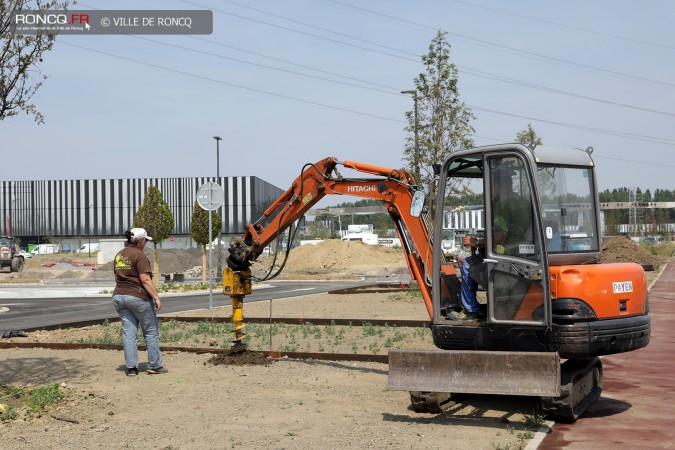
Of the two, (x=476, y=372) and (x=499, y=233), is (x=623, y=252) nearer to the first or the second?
(x=499, y=233)

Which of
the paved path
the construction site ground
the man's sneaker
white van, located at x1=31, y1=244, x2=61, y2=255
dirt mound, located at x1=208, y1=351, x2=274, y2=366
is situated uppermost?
white van, located at x1=31, y1=244, x2=61, y2=255

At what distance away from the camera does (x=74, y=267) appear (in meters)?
63.0

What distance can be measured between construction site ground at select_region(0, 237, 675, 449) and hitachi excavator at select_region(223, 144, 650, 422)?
1.51 feet

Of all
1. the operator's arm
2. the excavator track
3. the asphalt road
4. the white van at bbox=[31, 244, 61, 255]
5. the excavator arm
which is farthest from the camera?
the white van at bbox=[31, 244, 61, 255]

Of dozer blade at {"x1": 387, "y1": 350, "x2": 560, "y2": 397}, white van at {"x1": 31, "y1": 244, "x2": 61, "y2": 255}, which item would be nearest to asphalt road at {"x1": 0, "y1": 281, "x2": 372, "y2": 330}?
dozer blade at {"x1": 387, "y1": 350, "x2": 560, "y2": 397}

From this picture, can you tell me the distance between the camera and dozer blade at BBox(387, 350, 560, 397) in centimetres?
795

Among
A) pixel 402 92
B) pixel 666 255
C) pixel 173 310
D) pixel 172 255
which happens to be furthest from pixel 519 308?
pixel 666 255

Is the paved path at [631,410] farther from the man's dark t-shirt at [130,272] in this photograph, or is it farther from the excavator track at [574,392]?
the man's dark t-shirt at [130,272]

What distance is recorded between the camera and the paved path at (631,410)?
24.6ft

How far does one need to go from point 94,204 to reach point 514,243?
104 meters

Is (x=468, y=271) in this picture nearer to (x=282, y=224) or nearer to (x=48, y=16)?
(x=282, y=224)

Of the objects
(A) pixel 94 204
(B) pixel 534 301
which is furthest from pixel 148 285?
(A) pixel 94 204

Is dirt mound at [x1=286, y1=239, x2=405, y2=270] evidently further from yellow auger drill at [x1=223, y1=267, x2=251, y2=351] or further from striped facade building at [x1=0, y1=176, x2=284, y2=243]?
yellow auger drill at [x1=223, y1=267, x2=251, y2=351]

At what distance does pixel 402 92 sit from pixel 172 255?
137 ft
